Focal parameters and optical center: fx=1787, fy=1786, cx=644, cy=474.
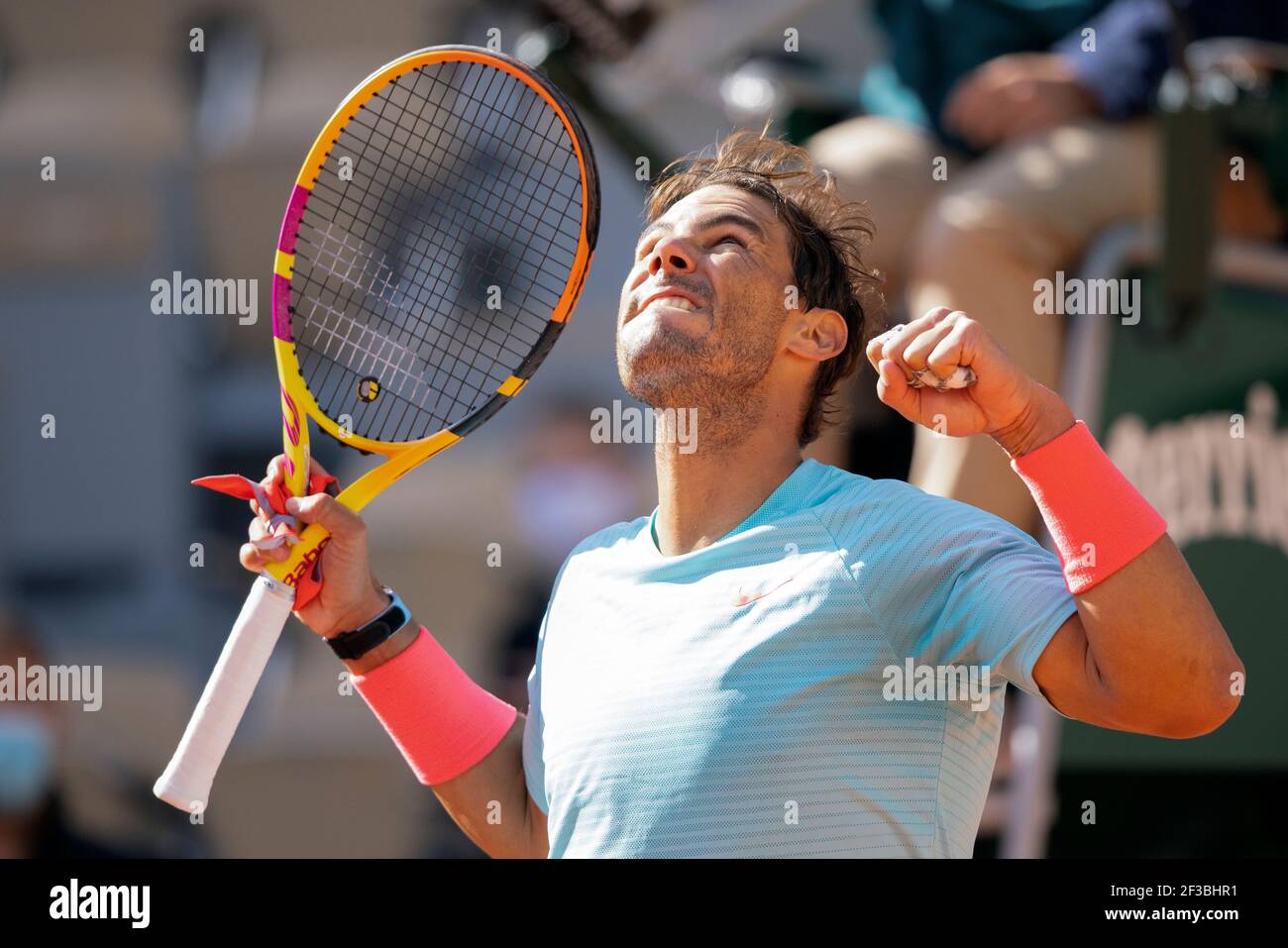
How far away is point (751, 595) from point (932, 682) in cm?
21

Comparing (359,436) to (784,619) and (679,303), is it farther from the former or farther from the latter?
(784,619)

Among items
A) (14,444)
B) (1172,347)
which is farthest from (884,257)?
(14,444)

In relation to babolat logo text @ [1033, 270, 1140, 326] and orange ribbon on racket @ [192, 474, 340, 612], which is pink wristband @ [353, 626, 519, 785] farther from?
babolat logo text @ [1033, 270, 1140, 326]

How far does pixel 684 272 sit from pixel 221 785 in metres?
3.60

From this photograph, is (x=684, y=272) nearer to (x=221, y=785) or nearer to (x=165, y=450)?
(x=221, y=785)

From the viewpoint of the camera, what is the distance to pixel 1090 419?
135 inches

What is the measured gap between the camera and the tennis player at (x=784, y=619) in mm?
1725

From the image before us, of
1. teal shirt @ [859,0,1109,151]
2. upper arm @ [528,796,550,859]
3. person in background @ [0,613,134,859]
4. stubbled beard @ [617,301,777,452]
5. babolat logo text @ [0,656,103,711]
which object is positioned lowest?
person in background @ [0,613,134,859]

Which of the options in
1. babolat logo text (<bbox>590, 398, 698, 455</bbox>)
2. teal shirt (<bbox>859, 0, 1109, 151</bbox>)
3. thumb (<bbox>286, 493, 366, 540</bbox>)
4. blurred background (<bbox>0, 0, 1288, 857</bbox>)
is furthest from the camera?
babolat logo text (<bbox>590, 398, 698, 455</bbox>)

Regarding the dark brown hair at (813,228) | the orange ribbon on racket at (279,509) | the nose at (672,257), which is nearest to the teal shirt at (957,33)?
the dark brown hair at (813,228)

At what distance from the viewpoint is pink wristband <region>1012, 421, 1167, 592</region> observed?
1.70m

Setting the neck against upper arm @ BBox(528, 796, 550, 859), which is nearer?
the neck

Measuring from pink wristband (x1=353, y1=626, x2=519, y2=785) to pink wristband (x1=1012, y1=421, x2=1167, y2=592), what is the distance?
79cm
